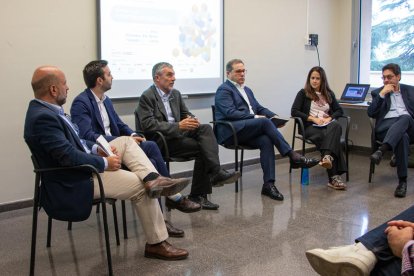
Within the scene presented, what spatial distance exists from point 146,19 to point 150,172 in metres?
1.90

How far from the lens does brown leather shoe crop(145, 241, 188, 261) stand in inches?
105

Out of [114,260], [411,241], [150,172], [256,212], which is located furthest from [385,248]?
[256,212]

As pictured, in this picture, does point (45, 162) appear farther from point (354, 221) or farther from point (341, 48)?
point (341, 48)

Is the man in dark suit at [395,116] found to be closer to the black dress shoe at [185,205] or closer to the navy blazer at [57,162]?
the black dress shoe at [185,205]

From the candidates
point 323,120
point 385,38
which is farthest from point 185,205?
point 385,38

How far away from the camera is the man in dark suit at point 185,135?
3.56m

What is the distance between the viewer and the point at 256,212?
360 cm

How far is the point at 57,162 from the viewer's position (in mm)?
2434

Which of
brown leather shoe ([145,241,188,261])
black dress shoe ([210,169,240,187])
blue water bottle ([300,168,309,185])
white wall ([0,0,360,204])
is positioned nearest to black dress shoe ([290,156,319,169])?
blue water bottle ([300,168,309,185])

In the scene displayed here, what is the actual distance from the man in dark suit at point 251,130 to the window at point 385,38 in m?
2.44

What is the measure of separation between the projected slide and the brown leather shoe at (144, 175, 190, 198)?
156 centimetres

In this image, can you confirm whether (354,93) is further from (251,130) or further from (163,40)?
(163,40)

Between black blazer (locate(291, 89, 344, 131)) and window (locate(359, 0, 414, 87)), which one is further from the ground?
window (locate(359, 0, 414, 87))

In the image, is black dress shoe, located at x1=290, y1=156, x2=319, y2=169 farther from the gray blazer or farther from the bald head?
the bald head
